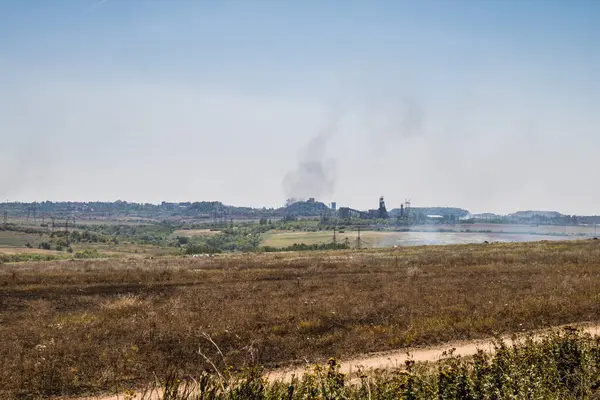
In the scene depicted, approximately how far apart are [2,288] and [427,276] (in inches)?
1161

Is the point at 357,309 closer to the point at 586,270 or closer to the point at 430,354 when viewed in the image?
the point at 430,354

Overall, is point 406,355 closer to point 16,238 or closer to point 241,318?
point 241,318

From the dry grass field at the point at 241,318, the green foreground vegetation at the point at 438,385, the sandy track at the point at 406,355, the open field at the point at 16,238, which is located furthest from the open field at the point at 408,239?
the green foreground vegetation at the point at 438,385

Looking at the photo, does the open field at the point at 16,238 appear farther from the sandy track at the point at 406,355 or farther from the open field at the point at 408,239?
the sandy track at the point at 406,355

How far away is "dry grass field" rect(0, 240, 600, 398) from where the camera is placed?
15.7 metres

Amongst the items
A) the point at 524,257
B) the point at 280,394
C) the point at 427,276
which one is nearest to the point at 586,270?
the point at 427,276

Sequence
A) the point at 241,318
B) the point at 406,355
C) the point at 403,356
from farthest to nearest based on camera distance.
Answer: the point at 241,318, the point at 406,355, the point at 403,356

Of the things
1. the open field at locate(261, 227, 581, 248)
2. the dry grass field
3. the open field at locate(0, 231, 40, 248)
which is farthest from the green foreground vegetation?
the open field at locate(0, 231, 40, 248)

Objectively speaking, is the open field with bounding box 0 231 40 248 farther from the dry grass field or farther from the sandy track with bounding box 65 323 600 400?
the sandy track with bounding box 65 323 600 400

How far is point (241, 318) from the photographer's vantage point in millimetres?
22078

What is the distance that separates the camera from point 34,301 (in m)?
27.8

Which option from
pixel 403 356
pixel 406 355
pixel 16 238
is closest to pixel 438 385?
pixel 403 356

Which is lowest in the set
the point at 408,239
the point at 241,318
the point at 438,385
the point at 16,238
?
the point at 16,238

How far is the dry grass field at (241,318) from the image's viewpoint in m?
15.7
